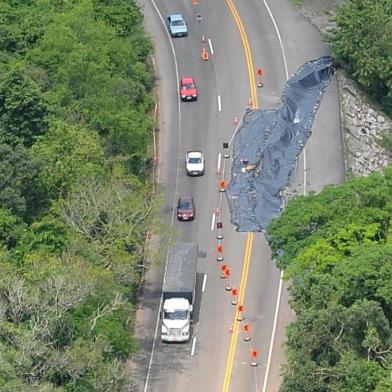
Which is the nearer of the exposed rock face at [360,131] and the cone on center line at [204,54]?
the exposed rock face at [360,131]

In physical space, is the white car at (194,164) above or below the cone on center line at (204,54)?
below

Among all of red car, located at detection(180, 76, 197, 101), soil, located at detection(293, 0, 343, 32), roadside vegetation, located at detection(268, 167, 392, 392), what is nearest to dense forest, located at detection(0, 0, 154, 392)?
red car, located at detection(180, 76, 197, 101)

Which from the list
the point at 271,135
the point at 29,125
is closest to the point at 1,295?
the point at 29,125

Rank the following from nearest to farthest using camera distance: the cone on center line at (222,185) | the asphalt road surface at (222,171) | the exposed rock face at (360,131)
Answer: the asphalt road surface at (222,171), the cone on center line at (222,185), the exposed rock face at (360,131)

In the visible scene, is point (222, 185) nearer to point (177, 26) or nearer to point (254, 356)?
point (254, 356)

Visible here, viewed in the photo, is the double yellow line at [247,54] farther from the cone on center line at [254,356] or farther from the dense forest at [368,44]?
the cone on center line at [254,356]

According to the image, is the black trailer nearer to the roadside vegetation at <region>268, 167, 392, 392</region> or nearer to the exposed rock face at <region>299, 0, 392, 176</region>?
the roadside vegetation at <region>268, 167, 392, 392</region>

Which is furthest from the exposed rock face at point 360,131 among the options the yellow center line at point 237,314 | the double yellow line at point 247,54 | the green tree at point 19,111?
the green tree at point 19,111
